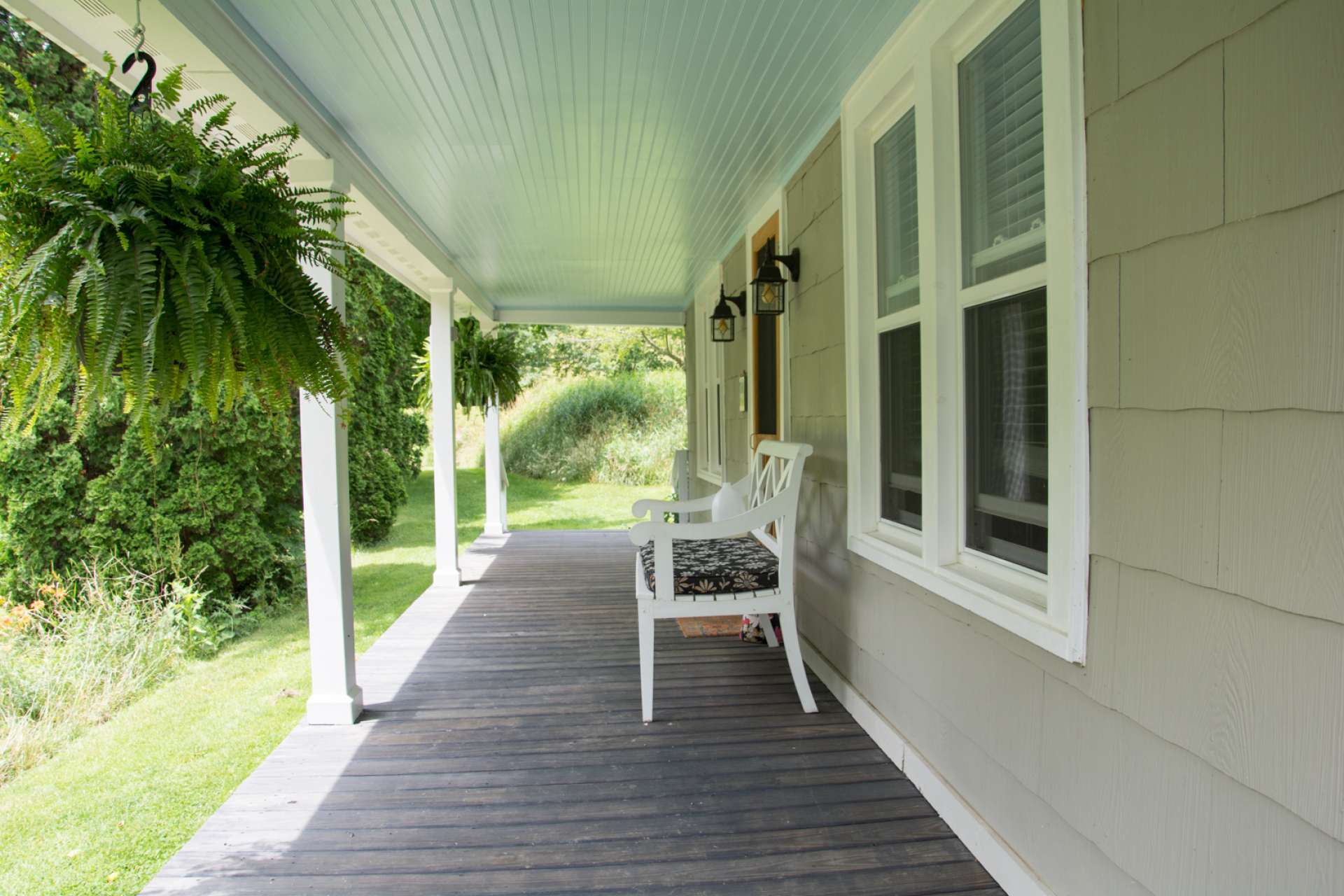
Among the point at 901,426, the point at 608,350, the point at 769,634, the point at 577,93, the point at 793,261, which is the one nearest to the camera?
the point at 901,426

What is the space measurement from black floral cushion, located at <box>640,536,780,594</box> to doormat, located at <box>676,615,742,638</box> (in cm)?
74

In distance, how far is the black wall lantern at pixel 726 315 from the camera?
4566 millimetres

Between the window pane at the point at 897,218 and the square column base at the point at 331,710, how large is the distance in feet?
7.89

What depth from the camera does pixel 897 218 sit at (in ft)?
7.86

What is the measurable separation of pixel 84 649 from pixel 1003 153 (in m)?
4.31

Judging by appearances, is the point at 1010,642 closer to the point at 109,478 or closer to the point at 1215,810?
the point at 1215,810

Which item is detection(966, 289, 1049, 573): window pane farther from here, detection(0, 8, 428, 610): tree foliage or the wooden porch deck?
detection(0, 8, 428, 610): tree foliage

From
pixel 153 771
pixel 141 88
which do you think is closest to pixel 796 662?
pixel 153 771

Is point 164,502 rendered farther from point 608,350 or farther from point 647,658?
point 608,350

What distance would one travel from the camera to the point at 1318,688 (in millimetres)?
933

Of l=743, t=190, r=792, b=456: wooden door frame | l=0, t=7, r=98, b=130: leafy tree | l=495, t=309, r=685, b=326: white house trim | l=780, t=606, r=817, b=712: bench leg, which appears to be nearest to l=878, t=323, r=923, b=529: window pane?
l=780, t=606, r=817, b=712: bench leg

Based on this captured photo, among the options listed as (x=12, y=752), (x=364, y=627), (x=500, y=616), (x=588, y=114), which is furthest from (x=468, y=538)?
(x=588, y=114)

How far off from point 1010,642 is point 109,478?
15.6ft

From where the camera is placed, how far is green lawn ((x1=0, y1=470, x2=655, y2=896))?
200 centimetres
